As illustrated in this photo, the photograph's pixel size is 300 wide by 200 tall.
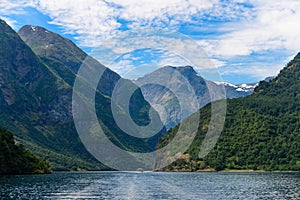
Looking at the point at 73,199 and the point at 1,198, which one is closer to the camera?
the point at 1,198

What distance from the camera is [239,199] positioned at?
104188mm

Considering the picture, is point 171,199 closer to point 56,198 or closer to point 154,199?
point 154,199

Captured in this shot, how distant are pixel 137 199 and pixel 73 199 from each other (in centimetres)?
1508

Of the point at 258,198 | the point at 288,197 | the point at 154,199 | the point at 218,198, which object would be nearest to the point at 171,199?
the point at 154,199

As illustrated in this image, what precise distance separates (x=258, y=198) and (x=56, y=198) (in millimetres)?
47851

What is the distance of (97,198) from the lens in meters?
108

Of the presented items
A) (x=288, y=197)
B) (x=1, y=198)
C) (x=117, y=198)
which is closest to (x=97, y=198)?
(x=117, y=198)

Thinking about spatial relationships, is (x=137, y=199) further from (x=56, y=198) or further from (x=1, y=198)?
(x=1, y=198)

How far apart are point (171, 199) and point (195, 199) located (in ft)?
18.4

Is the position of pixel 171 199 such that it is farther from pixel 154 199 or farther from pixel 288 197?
pixel 288 197

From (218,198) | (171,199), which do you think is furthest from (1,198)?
(218,198)

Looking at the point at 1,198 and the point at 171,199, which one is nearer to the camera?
the point at 1,198

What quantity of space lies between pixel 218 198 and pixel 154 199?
15.4 metres

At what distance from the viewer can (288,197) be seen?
10712cm
